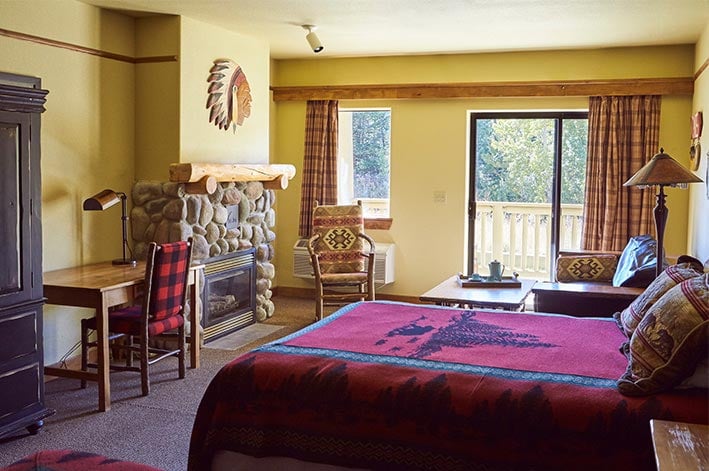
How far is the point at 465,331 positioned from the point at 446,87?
4177 millimetres

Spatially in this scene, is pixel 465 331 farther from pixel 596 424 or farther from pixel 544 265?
pixel 544 265

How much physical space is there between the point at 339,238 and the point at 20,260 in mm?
3450

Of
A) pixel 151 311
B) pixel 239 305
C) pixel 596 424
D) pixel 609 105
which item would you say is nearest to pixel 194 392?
pixel 151 311

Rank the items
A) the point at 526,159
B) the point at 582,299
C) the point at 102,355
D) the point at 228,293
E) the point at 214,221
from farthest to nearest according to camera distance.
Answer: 1. the point at 526,159
2. the point at 228,293
3. the point at 214,221
4. the point at 582,299
5. the point at 102,355

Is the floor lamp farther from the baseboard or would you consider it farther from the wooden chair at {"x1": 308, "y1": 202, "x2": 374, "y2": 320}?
the baseboard

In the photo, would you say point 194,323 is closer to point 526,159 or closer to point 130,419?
point 130,419

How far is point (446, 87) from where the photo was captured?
7180mm

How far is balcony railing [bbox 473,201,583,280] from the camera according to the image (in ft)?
24.0

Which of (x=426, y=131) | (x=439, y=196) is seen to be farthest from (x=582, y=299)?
(x=426, y=131)

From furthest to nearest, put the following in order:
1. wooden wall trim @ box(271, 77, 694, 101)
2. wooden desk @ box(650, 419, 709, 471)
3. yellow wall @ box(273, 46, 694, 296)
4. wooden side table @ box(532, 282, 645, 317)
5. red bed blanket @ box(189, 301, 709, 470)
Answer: yellow wall @ box(273, 46, 694, 296) < wooden wall trim @ box(271, 77, 694, 101) < wooden side table @ box(532, 282, 645, 317) < red bed blanket @ box(189, 301, 709, 470) < wooden desk @ box(650, 419, 709, 471)

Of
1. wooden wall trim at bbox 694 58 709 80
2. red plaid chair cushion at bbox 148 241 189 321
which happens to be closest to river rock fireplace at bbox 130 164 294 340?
red plaid chair cushion at bbox 148 241 189 321

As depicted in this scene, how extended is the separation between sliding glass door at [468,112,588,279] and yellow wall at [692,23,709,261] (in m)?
1.07

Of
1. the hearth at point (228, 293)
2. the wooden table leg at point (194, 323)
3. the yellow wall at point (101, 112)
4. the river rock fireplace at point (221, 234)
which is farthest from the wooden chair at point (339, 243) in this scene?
the wooden table leg at point (194, 323)

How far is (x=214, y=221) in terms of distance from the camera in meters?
5.84
